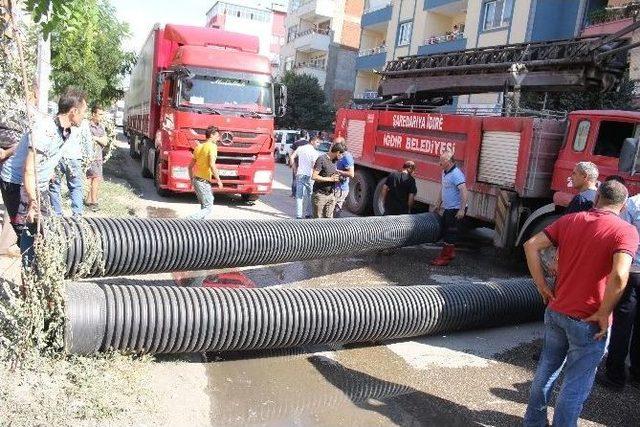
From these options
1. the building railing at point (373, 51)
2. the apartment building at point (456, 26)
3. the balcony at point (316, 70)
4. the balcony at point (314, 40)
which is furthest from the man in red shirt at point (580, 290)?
the balcony at point (314, 40)

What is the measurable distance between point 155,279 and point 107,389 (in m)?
3.06

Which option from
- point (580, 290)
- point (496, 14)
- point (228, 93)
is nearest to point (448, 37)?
point (496, 14)

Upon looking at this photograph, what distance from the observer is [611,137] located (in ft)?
24.3

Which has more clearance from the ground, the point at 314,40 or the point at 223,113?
the point at 314,40

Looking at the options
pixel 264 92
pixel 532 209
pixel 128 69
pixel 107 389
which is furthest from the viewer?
pixel 128 69

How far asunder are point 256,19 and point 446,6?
5645 cm

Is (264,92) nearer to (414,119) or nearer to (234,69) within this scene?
(234,69)

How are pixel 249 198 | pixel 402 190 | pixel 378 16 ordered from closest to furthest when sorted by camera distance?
pixel 402 190
pixel 249 198
pixel 378 16

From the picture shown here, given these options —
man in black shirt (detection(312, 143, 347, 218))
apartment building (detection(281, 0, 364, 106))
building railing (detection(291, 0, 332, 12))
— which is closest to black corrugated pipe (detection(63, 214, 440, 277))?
man in black shirt (detection(312, 143, 347, 218))

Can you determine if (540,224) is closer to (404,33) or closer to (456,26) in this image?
(456,26)

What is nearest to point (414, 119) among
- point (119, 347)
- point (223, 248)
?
point (223, 248)

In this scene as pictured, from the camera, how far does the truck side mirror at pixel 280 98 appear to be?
12.0 metres

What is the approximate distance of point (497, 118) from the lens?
878cm

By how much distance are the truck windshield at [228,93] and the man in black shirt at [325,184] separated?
318 cm
